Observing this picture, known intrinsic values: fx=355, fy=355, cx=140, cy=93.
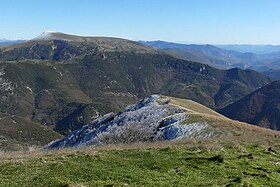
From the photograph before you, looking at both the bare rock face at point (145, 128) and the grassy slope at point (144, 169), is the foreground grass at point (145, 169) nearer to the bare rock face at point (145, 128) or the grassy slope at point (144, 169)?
the grassy slope at point (144, 169)

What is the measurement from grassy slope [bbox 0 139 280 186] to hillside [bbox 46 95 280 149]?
23620mm

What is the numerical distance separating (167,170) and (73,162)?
289 inches

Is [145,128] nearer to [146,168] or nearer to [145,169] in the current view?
[146,168]

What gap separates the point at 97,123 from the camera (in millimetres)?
85125

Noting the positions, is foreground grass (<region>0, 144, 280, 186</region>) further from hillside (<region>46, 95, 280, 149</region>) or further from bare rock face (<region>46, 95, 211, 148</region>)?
bare rock face (<region>46, 95, 211, 148</region>)

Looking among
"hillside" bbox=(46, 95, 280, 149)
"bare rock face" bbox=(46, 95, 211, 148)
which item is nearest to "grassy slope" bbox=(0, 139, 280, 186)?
"hillside" bbox=(46, 95, 280, 149)

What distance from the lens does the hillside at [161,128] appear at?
2293 inches

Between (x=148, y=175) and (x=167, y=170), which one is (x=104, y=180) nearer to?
(x=148, y=175)

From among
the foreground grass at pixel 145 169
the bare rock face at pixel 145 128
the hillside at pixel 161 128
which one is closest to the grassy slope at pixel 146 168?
the foreground grass at pixel 145 169

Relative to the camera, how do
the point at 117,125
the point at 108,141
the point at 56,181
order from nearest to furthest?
the point at 56,181 → the point at 108,141 → the point at 117,125

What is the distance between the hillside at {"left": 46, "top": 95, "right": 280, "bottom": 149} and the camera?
58250 mm

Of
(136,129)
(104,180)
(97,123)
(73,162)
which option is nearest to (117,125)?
(136,129)

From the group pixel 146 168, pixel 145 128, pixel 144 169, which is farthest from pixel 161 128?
pixel 144 169

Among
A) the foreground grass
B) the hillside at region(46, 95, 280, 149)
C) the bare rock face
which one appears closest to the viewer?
the foreground grass
